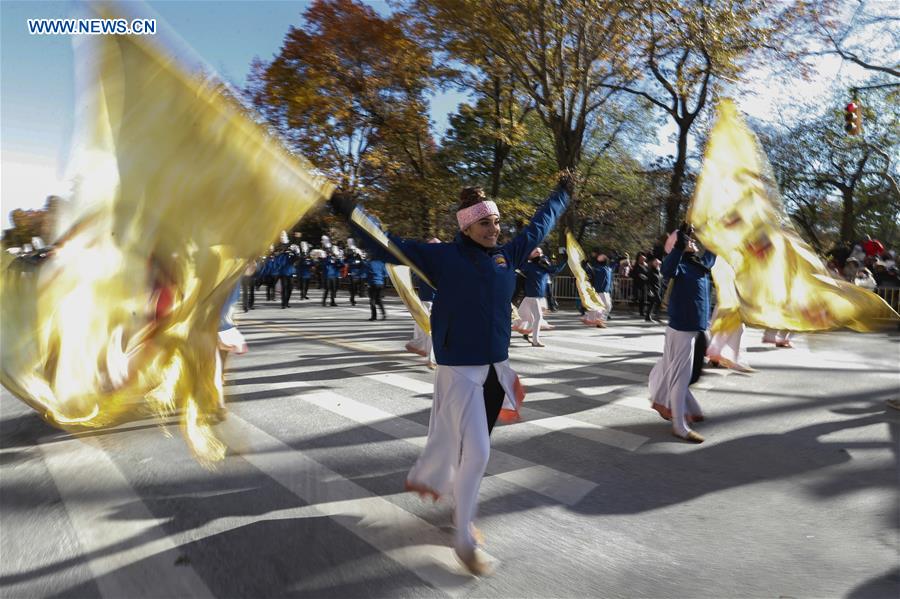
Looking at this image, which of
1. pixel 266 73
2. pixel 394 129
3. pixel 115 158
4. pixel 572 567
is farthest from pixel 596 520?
pixel 266 73

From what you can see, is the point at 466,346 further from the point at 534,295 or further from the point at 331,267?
the point at 331,267

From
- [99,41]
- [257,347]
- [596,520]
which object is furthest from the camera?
[257,347]

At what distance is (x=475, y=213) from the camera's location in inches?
141

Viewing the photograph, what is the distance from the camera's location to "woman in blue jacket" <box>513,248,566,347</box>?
11906 millimetres

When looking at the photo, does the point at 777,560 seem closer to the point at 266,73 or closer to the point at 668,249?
the point at 668,249

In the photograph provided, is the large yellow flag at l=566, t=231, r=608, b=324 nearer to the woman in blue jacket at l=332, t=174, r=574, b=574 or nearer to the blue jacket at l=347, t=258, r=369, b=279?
the blue jacket at l=347, t=258, r=369, b=279

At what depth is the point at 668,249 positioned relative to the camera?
18.8 feet

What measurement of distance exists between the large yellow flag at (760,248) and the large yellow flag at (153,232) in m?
3.66

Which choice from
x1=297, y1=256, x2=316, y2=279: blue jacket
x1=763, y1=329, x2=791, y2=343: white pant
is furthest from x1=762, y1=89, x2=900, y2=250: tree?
x1=297, y1=256, x2=316, y2=279: blue jacket

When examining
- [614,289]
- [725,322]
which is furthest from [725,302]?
[614,289]

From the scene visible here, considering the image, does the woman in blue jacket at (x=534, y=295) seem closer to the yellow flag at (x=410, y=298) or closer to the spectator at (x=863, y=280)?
the yellow flag at (x=410, y=298)

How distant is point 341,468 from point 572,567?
213 centimetres

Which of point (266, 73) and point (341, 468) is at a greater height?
point (266, 73)

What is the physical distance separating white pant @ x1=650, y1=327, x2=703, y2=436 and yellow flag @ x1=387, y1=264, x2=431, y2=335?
2.67 metres
